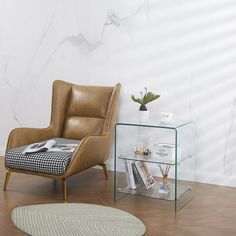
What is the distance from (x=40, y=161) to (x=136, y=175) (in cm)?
85

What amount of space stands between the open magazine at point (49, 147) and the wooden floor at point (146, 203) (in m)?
0.40

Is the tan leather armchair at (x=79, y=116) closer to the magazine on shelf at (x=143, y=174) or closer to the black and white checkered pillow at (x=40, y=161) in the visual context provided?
the black and white checkered pillow at (x=40, y=161)

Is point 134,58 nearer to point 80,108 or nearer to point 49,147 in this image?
point 80,108

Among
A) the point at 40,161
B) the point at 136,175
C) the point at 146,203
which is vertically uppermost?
the point at 40,161

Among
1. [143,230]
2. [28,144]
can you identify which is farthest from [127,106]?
[143,230]

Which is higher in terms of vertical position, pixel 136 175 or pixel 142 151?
pixel 142 151

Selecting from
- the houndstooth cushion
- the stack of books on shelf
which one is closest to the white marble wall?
the stack of books on shelf

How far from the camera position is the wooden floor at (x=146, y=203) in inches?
125

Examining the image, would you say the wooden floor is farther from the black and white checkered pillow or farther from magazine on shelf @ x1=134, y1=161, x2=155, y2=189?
the black and white checkered pillow

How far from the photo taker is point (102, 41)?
188 inches

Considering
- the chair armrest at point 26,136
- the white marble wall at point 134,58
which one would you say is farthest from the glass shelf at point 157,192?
the chair armrest at point 26,136

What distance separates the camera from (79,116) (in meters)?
4.59

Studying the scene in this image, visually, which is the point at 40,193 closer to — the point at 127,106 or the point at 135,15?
the point at 127,106

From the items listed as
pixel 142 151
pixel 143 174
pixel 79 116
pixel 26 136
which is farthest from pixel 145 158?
pixel 26 136
